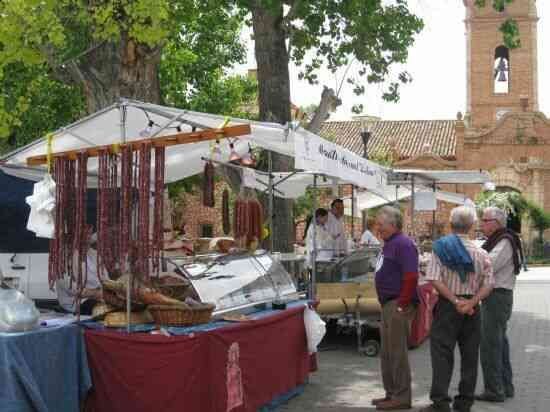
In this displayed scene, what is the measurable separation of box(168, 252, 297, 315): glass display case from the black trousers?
188 cm

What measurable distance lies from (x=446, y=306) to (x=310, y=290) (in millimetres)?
3208

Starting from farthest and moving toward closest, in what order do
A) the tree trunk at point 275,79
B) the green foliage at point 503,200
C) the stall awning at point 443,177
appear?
the green foliage at point 503,200
the tree trunk at point 275,79
the stall awning at point 443,177

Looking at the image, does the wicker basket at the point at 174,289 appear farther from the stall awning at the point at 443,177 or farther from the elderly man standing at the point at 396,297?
the stall awning at the point at 443,177

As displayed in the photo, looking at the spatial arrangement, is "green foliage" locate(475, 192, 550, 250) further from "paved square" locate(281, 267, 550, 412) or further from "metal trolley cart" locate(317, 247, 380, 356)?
"metal trolley cart" locate(317, 247, 380, 356)

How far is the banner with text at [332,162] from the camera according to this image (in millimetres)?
7777

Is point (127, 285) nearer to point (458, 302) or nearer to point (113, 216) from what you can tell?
point (113, 216)

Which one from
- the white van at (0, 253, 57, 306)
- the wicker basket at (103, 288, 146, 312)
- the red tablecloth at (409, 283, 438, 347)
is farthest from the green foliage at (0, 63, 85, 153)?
the wicker basket at (103, 288, 146, 312)

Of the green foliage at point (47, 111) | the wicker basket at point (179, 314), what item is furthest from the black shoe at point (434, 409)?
the green foliage at point (47, 111)

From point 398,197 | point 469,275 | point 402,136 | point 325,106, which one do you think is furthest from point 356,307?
point 402,136

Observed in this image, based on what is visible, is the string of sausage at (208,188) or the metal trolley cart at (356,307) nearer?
the string of sausage at (208,188)

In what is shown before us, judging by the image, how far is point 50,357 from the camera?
6.27 metres

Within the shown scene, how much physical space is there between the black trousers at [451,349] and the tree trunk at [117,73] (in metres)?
5.73

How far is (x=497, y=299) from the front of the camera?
8.00 metres

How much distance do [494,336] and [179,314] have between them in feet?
10.5
